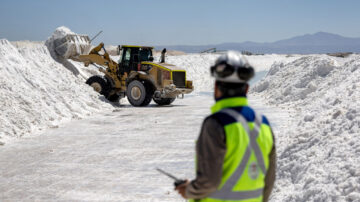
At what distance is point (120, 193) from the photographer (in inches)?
298

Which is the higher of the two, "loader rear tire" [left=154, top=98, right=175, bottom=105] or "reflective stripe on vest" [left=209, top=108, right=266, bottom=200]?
"reflective stripe on vest" [left=209, top=108, right=266, bottom=200]

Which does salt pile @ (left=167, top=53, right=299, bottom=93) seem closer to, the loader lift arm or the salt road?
the loader lift arm

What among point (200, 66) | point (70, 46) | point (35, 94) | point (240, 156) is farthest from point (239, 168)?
point (200, 66)

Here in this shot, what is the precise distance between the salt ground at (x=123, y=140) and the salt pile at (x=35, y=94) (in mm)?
42

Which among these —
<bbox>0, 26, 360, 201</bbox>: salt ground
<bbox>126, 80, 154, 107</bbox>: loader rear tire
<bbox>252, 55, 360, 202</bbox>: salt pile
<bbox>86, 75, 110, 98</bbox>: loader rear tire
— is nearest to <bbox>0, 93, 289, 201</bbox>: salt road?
<bbox>0, 26, 360, 201</bbox>: salt ground

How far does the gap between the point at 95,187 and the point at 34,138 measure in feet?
17.4

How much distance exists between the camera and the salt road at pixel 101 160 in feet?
25.1

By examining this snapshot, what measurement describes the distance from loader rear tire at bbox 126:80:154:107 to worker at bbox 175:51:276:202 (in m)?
17.6

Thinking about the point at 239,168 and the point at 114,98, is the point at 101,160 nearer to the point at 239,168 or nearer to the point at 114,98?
the point at 239,168

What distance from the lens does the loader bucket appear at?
24.3 m

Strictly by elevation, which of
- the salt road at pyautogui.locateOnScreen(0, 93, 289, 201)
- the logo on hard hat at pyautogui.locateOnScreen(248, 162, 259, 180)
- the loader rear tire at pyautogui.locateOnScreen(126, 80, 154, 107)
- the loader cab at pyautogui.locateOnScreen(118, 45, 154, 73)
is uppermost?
the loader cab at pyautogui.locateOnScreen(118, 45, 154, 73)

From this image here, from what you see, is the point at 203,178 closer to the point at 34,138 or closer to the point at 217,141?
the point at 217,141

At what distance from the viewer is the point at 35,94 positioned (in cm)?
1591

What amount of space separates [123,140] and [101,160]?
2.33 metres
